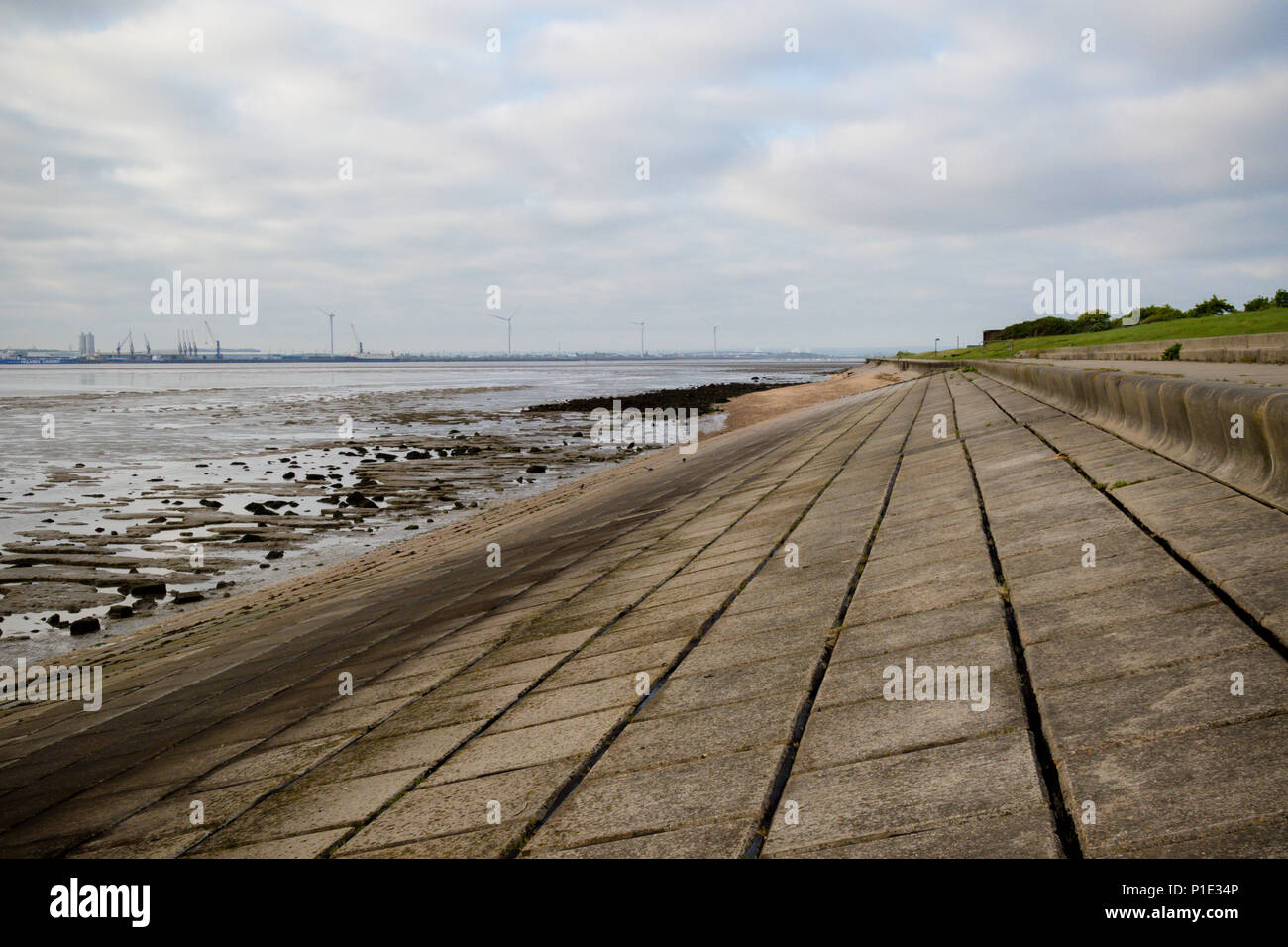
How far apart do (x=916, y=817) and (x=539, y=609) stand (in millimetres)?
4605

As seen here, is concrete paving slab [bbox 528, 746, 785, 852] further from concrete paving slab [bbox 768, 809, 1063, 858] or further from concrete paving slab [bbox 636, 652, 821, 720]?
concrete paving slab [bbox 636, 652, 821, 720]

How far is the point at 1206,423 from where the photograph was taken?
5.84 m

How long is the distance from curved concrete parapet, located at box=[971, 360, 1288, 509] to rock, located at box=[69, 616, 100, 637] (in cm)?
1268

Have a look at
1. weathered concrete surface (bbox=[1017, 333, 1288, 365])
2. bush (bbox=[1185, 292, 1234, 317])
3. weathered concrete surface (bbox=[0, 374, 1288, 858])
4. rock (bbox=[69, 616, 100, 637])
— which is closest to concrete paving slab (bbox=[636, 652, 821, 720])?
weathered concrete surface (bbox=[0, 374, 1288, 858])

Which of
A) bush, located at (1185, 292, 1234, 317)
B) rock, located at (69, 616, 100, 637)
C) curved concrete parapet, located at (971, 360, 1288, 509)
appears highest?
bush, located at (1185, 292, 1234, 317)

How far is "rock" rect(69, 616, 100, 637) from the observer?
1216 cm

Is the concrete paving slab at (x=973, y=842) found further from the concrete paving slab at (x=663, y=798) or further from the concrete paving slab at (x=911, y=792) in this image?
the concrete paving slab at (x=663, y=798)

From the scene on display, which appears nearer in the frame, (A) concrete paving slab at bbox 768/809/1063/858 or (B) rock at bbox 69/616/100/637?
(A) concrete paving slab at bbox 768/809/1063/858

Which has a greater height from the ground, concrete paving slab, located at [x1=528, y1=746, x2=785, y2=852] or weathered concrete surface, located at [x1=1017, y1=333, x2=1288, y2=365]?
weathered concrete surface, located at [x1=1017, y1=333, x2=1288, y2=365]

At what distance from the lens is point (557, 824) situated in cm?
331

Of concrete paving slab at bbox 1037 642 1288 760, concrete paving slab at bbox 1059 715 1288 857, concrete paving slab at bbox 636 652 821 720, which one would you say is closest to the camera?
concrete paving slab at bbox 1059 715 1288 857

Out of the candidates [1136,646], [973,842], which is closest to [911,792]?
[973,842]

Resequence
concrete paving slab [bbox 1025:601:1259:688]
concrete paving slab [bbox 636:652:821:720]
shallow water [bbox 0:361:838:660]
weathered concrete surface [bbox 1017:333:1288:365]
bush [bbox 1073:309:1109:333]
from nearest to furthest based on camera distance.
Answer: concrete paving slab [bbox 1025:601:1259:688], concrete paving slab [bbox 636:652:821:720], shallow water [bbox 0:361:838:660], weathered concrete surface [bbox 1017:333:1288:365], bush [bbox 1073:309:1109:333]
